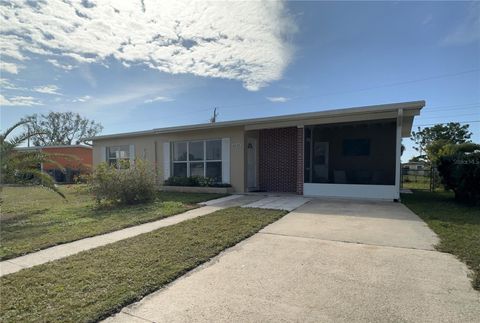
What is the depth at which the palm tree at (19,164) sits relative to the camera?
731cm

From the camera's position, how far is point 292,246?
4.46 meters

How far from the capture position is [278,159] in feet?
39.9

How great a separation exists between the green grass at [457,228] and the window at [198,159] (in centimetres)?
737

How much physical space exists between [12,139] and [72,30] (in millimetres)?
3413

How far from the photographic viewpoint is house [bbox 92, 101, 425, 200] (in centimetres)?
922

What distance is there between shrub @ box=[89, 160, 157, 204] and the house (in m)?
2.00

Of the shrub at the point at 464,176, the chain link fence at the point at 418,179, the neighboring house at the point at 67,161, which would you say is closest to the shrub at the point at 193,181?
the shrub at the point at 464,176

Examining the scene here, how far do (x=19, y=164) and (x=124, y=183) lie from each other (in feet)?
8.72

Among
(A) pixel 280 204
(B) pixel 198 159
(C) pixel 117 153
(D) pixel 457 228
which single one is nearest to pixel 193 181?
(B) pixel 198 159

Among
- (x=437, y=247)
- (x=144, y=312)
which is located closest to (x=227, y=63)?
(x=437, y=247)

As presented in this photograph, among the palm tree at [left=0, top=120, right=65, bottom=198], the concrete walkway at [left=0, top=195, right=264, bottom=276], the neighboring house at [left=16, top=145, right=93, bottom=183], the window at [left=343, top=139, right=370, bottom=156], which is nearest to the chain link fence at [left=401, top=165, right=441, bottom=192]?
the window at [left=343, top=139, right=370, bottom=156]

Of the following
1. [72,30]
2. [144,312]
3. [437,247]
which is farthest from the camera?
[72,30]

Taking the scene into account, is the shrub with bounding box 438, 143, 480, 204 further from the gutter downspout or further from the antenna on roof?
the antenna on roof

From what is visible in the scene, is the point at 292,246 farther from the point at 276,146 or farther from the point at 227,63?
the point at 227,63
